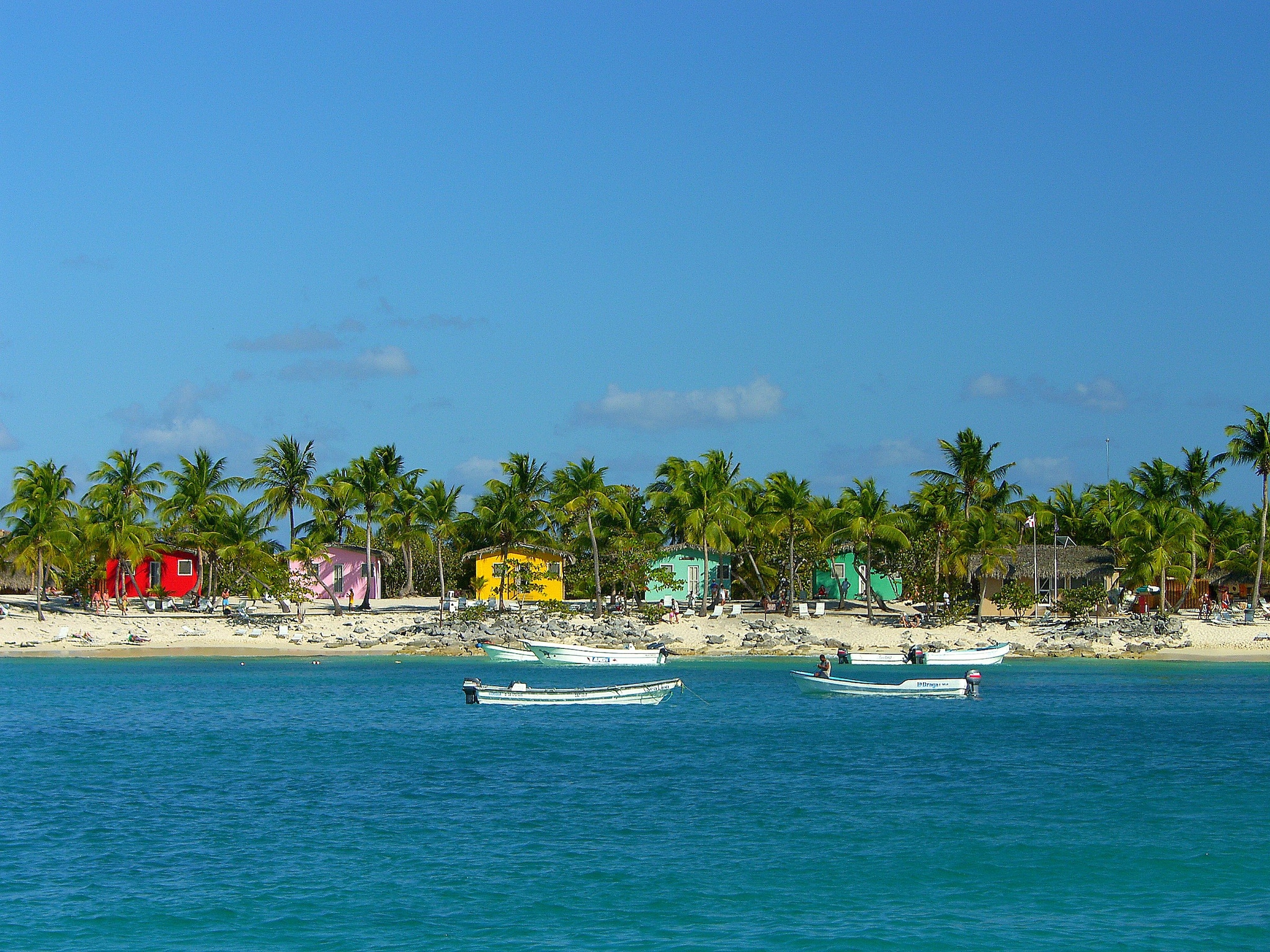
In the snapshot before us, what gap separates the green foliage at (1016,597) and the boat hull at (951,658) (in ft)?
30.8

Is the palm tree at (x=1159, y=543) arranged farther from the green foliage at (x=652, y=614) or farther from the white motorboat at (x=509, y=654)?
the white motorboat at (x=509, y=654)

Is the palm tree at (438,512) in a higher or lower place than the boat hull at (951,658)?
higher

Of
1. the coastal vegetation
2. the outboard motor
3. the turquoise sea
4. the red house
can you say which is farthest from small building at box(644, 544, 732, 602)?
the turquoise sea

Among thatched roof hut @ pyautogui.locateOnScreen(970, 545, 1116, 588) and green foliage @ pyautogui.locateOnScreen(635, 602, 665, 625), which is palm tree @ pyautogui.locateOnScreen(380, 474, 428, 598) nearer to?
green foliage @ pyautogui.locateOnScreen(635, 602, 665, 625)

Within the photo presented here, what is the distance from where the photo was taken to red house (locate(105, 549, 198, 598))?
86438mm

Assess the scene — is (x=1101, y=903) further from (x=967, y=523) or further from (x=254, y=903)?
(x=967, y=523)

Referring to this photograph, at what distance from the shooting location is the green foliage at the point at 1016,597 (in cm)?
7562

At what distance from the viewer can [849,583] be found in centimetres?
9919

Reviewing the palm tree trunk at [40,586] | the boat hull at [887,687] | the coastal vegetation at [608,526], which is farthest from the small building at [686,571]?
the palm tree trunk at [40,586]

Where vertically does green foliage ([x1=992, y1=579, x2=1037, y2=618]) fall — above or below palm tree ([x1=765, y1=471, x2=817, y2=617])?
below

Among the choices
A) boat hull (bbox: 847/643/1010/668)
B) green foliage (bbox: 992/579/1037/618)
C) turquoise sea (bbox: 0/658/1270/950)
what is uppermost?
green foliage (bbox: 992/579/1037/618)

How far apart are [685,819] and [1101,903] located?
30.8 feet

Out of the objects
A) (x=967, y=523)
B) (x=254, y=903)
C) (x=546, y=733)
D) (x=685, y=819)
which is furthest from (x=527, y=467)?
(x=254, y=903)

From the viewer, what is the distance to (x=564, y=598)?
295ft
